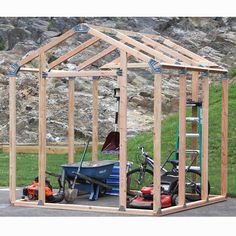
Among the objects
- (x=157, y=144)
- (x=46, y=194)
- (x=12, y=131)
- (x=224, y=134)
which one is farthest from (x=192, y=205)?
(x=12, y=131)

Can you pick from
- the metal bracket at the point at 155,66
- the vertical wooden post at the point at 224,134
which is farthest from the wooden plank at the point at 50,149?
the metal bracket at the point at 155,66

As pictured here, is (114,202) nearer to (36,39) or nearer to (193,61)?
(193,61)

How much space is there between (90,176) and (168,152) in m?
6.48

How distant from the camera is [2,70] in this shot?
31.1 meters

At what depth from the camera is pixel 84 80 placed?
97.0ft

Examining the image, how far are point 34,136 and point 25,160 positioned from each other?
23.5ft

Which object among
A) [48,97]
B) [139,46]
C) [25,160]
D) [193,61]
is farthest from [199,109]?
[48,97]

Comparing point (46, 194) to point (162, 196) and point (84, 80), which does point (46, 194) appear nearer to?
point (162, 196)

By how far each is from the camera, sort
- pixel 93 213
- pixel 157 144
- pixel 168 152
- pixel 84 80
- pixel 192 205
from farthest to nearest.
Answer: pixel 84 80 < pixel 168 152 < pixel 192 205 < pixel 93 213 < pixel 157 144

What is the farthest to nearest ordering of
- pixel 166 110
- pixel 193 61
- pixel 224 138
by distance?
pixel 166 110 < pixel 224 138 < pixel 193 61

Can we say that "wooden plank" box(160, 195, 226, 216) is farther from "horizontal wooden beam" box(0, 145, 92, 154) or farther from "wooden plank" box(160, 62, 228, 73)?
"horizontal wooden beam" box(0, 145, 92, 154)

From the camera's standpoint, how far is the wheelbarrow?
12211 mm

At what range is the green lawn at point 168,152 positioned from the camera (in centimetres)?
1584

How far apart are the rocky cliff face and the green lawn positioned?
522 cm
